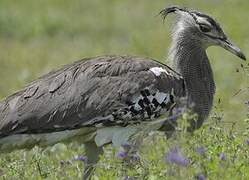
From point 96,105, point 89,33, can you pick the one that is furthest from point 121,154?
point 89,33

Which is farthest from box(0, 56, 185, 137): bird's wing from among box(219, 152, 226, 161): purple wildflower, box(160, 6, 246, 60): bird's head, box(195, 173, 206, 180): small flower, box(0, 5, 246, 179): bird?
box(195, 173, 206, 180): small flower

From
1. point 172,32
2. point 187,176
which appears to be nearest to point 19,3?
point 172,32

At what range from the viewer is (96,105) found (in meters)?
5.20

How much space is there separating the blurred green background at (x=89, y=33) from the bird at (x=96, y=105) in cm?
324

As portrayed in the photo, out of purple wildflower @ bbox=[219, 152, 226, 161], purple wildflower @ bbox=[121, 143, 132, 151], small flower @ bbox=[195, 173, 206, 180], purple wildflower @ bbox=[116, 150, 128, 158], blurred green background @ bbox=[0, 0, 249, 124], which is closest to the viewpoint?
small flower @ bbox=[195, 173, 206, 180]

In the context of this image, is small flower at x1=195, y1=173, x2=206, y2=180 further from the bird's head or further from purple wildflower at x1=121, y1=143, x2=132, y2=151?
the bird's head

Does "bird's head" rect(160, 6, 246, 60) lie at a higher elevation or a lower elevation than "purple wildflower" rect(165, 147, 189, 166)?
higher

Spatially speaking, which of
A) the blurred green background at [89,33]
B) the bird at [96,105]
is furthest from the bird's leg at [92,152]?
the blurred green background at [89,33]

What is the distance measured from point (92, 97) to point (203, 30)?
92cm

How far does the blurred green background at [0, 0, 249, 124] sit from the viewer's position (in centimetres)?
979

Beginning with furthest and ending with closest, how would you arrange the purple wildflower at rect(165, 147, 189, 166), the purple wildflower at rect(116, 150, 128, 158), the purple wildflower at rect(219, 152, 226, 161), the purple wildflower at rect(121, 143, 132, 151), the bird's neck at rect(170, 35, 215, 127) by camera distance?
the bird's neck at rect(170, 35, 215, 127), the purple wildflower at rect(121, 143, 132, 151), the purple wildflower at rect(116, 150, 128, 158), the purple wildflower at rect(219, 152, 226, 161), the purple wildflower at rect(165, 147, 189, 166)

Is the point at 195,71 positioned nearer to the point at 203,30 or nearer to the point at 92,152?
the point at 203,30

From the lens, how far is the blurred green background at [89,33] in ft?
32.1

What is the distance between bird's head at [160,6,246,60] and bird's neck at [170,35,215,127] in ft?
0.11
